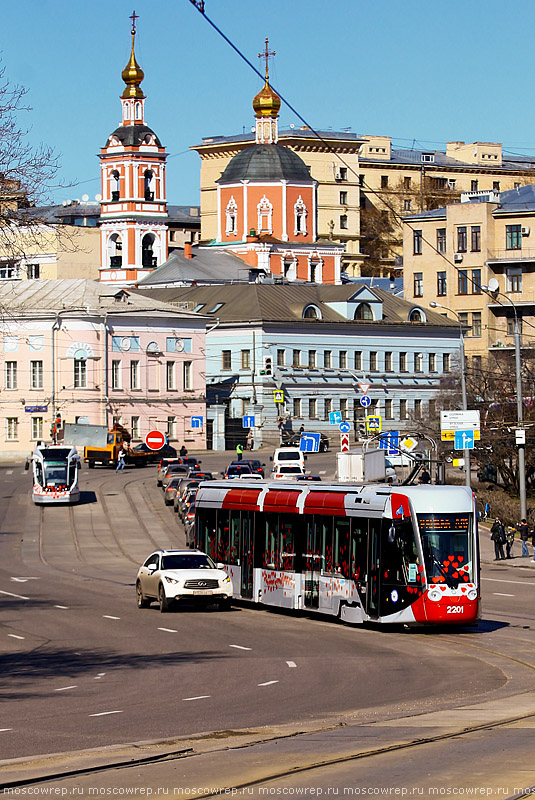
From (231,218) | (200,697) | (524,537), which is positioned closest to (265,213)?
(231,218)

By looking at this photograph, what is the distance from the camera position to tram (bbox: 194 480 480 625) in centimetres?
2544

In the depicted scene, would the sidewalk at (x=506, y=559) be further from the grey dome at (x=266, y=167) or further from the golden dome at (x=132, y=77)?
the golden dome at (x=132, y=77)

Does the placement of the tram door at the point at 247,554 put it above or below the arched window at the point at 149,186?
below

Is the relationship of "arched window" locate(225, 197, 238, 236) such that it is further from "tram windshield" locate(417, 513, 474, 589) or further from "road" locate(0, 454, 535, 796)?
"tram windshield" locate(417, 513, 474, 589)

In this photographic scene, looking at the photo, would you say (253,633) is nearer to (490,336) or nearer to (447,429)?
(447,429)

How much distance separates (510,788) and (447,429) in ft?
133

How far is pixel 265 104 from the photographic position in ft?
422

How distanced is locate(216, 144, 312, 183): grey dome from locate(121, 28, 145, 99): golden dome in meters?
10.2

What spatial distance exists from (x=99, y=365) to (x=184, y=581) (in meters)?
59.7

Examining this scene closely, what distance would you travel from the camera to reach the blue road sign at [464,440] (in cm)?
4917

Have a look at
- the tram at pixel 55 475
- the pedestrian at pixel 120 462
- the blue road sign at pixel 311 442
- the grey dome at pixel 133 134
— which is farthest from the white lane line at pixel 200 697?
the grey dome at pixel 133 134

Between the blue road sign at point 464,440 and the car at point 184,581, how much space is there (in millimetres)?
20791

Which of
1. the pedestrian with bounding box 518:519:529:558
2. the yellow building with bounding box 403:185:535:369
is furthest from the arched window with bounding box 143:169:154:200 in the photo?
the pedestrian with bounding box 518:519:529:558

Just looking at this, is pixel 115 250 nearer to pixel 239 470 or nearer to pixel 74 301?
pixel 74 301
